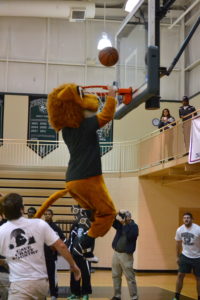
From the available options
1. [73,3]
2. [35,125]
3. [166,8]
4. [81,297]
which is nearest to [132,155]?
[35,125]

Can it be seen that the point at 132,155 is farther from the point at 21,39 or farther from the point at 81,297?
the point at 81,297

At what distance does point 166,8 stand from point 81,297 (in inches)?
240

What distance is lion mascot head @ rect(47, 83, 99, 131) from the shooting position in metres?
4.32

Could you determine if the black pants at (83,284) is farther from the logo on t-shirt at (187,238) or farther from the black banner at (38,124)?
the black banner at (38,124)

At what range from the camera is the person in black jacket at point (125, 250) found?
31.4 feet

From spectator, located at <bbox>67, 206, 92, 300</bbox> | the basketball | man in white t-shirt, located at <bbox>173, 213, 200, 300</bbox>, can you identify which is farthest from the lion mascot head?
man in white t-shirt, located at <bbox>173, 213, 200, 300</bbox>

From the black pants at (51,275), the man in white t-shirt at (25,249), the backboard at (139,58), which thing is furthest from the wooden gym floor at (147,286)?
the man in white t-shirt at (25,249)

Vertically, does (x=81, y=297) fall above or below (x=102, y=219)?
below

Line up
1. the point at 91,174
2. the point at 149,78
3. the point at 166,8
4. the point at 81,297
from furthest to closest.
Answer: the point at 81,297 < the point at 166,8 < the point at 149,78 < the point at 91,174

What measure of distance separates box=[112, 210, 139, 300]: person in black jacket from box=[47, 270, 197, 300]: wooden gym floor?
0.75 meters

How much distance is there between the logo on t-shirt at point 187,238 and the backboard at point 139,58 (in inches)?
172

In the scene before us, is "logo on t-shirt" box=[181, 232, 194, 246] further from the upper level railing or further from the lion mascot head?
the lion mascot head

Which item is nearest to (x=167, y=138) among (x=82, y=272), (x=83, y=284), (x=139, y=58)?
(x=82, y=272)

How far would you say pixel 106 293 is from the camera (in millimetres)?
10977
